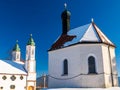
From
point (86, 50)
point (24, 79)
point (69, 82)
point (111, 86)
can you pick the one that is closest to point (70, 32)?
point (86, 50)

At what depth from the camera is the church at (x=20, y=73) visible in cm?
4081

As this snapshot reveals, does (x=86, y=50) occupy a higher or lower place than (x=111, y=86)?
higher

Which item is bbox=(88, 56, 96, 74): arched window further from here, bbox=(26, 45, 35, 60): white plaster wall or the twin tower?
bbox=(26, 45, 35, 60): white plaster wall

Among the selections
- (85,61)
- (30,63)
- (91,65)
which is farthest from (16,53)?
(91,65)

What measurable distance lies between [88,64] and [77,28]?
242 inches

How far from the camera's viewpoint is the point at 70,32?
25.7 m

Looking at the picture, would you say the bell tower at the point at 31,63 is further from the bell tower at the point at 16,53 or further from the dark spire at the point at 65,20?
the dark spire at the point at 65,20

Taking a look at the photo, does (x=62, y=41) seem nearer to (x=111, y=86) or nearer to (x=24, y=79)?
(x=111, y=86)

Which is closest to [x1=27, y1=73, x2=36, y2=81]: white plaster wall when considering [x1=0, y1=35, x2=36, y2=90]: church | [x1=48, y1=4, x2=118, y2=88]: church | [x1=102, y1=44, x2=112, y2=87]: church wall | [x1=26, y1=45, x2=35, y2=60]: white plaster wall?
[x1=0, y1=35, x2=36, y2=90]: church

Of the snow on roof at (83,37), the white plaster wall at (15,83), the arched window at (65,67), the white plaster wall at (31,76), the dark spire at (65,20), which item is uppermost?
the dark spire at (65,20)

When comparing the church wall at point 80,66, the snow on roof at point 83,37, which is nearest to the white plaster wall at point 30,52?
the snow on roof at point 83,37

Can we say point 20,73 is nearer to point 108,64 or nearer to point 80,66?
point 80,66

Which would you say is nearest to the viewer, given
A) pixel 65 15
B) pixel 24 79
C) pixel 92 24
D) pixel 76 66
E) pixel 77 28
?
pixel 76 66

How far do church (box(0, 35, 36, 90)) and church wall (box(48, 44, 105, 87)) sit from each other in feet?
66.3
